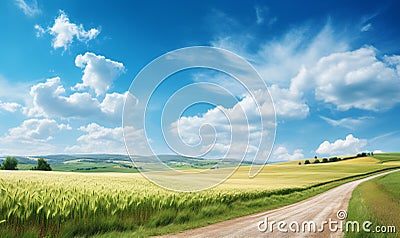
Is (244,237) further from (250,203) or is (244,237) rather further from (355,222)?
(250,203)

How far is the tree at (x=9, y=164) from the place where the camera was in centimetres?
9150

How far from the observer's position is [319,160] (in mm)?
149875

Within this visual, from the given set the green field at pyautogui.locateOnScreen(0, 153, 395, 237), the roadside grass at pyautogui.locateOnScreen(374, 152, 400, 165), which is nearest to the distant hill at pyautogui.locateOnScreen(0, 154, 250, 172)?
the green field at pyautogui.locateOnScreen(0, 153, 395, 237)

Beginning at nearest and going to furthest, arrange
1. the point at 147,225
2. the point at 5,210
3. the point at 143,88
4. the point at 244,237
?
the point at 5,210 → the point at 244,237 → the point at 147,225 → the point at 143,88

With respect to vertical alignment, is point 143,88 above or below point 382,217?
above

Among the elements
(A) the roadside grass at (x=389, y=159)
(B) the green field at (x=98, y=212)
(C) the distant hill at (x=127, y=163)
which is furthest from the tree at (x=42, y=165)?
(A) the roadside grass at (x=389, y=159)

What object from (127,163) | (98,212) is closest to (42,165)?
(127,163)

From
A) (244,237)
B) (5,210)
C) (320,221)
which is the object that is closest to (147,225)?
(244,237)

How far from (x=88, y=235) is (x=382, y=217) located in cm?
1224

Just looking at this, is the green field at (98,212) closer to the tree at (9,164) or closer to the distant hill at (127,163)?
the distant hill at (127,163)

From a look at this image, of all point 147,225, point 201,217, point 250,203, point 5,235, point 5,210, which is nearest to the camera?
point 5,235

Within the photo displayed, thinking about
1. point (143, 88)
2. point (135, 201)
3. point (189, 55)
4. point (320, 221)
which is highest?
point (189, 55)

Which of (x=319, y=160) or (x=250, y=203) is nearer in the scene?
(x=250, y=203)

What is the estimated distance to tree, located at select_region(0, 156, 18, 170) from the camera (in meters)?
91.5
